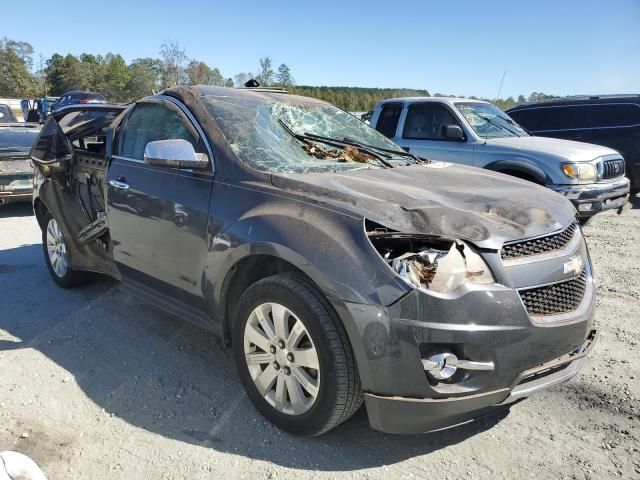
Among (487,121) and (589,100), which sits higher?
(589,100)

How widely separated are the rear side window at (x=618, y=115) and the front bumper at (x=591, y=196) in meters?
3.64

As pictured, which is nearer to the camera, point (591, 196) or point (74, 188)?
point (74, 188)

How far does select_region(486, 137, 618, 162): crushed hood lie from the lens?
23.0ft

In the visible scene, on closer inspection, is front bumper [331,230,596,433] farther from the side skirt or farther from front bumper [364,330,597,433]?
the side skirt

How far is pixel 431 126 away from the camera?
27.6 feet

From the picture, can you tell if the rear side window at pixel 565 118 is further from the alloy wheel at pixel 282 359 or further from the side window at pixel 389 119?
the alloy wheel at pixel 282 359

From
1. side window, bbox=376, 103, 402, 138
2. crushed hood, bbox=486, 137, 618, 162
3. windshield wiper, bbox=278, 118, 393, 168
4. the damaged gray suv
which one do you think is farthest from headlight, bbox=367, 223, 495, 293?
side window, bbox=376, 103, 402, 138

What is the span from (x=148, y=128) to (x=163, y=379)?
186 cm

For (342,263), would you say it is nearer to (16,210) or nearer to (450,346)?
(450,346)

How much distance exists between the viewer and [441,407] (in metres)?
2.37

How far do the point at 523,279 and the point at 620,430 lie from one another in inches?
47.4

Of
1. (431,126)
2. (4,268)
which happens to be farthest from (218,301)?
(431,126)

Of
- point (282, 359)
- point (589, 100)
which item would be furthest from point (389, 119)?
point (282, 359)

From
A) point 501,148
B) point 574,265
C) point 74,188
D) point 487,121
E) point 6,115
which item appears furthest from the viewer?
point 6,115
